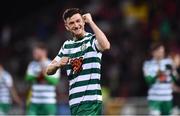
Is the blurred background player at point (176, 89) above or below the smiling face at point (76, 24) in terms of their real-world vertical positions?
below

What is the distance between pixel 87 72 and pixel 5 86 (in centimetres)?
1037

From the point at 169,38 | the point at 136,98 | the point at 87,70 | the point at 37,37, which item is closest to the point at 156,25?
the point at 169,38

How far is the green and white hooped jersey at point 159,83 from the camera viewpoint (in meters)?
17.1

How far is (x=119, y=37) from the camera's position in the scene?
2480cm

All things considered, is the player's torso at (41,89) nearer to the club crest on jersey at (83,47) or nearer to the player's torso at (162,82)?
the player's torso at (162,82)

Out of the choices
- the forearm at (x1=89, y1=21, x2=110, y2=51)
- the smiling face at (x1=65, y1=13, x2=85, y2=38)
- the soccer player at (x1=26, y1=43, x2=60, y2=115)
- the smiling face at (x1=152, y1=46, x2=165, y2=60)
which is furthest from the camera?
the soccer player at (x1=26, y1=43, x2=60, y2=115)

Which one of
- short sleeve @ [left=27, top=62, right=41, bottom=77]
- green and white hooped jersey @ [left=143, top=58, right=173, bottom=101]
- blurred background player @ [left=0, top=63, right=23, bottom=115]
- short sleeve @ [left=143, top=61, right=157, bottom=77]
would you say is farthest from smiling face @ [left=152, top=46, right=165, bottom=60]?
blurred background player @ [left=0, top=63, right=23, bottom=115]

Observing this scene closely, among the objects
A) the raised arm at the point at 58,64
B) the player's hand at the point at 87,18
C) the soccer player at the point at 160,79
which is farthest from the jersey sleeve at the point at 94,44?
the soccer player at the point at 160,79

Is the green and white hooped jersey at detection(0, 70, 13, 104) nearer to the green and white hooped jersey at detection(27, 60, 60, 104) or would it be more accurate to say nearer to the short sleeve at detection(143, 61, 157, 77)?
the green and white hooped jersey at detection(27, 60, 60, 104)

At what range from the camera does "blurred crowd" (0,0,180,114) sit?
23672mm

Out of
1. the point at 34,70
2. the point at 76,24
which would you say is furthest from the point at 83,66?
the point at 34,70

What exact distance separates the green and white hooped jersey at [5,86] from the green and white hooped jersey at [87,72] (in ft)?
32.7

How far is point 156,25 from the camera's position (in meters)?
23.9

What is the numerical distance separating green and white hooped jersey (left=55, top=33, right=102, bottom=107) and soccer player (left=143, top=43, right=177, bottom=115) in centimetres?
614
